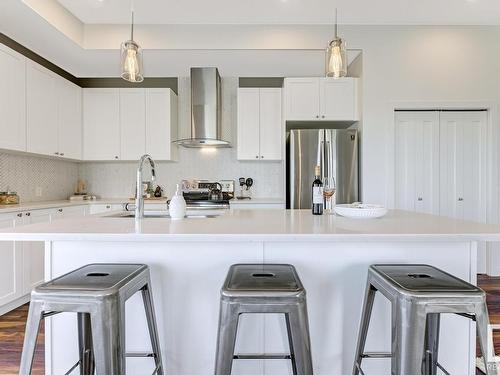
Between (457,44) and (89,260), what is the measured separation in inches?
165

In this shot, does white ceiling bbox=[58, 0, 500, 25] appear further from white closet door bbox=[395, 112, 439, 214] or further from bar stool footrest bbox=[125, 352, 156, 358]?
bar stool footrest bbox=[125, 352, 156, 358]

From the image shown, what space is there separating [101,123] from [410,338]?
422cm

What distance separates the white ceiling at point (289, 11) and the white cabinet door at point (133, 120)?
1.01 metres

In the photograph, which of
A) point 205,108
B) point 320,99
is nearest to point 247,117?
point 205,108

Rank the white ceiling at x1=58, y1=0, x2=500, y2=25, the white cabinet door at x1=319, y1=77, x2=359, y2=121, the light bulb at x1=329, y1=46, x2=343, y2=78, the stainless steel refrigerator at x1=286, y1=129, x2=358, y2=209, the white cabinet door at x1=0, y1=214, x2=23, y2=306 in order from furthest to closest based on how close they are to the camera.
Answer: the white cabinet door at x1=319, y1=77, x2=359, y2=121 → the stainless steel refrigerator at x1=286, y1=129, x2=358, y2=209 → the white ceiling at x1=58, y1=0, x2=500, y2=25 → the white cabinet door at x1=0, y1=214, x2=23, y2=306 → the light bulb at x1=329, y1=46, x2=343, y2=78

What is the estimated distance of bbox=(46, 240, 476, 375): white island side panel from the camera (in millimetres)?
1521

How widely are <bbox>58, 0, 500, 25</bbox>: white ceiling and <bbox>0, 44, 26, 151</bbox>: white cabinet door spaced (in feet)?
2.38

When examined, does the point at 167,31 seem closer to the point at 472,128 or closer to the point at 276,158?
the point at 276,158

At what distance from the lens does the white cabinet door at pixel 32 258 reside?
113 inches

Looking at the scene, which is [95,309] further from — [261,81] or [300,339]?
[261,81]

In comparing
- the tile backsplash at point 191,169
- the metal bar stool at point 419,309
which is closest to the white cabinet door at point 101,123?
the tile backsplash at point 191,169

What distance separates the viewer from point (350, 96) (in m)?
3.73

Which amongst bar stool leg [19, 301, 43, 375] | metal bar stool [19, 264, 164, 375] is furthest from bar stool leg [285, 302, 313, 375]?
bar stool leg [19, 301, 43, 375]

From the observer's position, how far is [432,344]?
140cm
